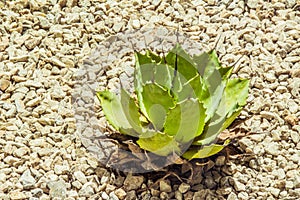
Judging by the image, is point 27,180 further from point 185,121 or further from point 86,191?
point 185,121

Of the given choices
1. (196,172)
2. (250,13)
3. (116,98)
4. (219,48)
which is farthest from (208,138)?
(250,13)

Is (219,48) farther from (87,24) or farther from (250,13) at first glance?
(87,24)

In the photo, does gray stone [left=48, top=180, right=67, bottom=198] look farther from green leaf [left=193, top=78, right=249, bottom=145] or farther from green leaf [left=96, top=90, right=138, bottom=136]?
green leaf [left=193, top=78, right=249, bottom=145]

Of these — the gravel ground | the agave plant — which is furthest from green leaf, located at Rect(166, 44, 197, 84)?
the gravel ground

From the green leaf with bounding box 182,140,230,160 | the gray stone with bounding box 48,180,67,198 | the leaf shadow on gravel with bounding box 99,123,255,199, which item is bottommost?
the gray stone with bounding box 48,180,67,198

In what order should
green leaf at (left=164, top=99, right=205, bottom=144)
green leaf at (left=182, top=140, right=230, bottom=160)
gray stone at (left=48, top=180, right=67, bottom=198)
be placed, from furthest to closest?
gray stone at (left=48, top=180, right=67, bottom=198)
green leaf at (left=182, top=140, right=230, bottom=160)
green leaf at (left=164, top=99, right=205, bottom=144)

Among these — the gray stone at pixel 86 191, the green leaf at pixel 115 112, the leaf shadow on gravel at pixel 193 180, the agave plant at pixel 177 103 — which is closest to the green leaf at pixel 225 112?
the agave plant at pixel 177 103

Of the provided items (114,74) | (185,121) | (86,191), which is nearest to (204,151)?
(185,121)
